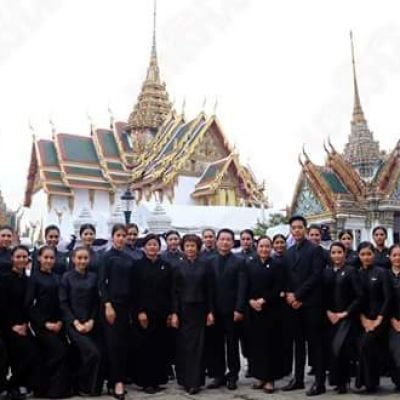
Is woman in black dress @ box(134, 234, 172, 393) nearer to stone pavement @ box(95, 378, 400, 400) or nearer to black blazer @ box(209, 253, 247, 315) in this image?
stone pavement @ box(95, 378, 400, 400)

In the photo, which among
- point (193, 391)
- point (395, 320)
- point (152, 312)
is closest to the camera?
point (395, 320)

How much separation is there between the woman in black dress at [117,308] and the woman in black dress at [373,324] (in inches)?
81.1

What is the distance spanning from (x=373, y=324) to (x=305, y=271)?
739mm

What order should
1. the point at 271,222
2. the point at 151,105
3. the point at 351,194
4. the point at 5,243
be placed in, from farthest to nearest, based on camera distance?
1. the point at 151,105
2. the point at 271,222
3. the point at 351,194
4. the point at 5,243

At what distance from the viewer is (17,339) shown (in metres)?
4.83

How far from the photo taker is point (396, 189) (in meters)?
19.2

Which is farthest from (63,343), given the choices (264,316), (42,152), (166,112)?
(166,112)

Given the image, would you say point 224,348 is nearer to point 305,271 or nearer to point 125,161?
point 305,271

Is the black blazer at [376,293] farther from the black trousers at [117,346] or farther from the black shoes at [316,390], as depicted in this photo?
the black trousers at [117,346]

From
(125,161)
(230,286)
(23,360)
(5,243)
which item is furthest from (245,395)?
(125,161)

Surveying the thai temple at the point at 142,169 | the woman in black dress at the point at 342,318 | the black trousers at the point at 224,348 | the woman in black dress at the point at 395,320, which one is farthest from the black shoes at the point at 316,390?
the thai temple at the point at 142,169

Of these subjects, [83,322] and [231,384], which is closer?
[83,322]

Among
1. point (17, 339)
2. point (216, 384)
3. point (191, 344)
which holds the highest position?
point (17, 339)

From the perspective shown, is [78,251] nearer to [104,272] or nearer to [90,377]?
[104,272]
